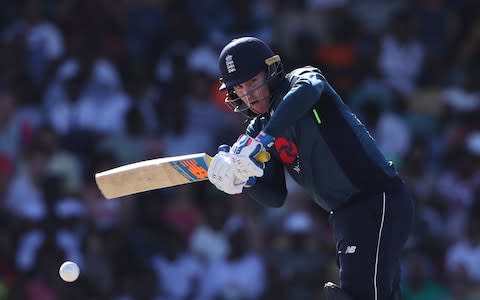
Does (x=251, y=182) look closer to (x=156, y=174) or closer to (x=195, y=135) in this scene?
(x=156, y=174)

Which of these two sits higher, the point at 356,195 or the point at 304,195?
the point at 356,195

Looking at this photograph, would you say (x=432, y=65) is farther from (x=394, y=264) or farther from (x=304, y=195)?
(x=394, y=264)

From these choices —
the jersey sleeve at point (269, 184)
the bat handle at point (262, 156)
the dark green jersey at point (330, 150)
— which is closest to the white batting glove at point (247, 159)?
the bat handle at point (262, 156)

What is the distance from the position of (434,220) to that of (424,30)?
2482 mm

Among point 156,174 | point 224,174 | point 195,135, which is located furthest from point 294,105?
point 195,135

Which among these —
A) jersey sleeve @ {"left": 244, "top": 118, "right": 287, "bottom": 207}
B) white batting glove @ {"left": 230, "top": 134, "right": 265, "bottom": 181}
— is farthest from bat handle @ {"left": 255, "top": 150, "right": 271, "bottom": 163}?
jersey sleeve @ {"left": 244, "top": 118, "right": 287, "bottom": 207}

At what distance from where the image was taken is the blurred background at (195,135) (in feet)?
28.6

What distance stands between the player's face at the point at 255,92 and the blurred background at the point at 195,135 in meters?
3.58

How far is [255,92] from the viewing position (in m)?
5.14

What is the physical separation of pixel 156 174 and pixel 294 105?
865 mm

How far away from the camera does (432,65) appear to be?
34.7ft

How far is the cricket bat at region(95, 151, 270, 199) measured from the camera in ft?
17.0

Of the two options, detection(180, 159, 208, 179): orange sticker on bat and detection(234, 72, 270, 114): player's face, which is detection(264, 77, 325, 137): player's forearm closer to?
detection(234, 72, 270, 114): player's face

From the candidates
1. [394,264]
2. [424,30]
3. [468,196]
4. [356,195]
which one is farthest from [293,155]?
[424,30]
